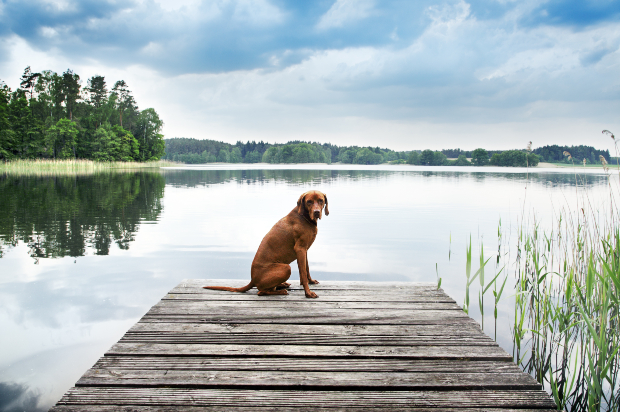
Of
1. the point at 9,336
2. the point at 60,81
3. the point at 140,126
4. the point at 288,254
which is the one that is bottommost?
the point at 9,336

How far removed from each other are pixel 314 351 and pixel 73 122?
61.2 meters

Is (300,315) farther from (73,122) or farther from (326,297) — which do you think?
(73,122)

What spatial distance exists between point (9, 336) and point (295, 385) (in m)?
3.94

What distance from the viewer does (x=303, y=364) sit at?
7.98ft

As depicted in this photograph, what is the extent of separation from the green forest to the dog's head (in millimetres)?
53922

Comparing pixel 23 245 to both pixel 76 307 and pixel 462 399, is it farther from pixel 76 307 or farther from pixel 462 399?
pixel 462 399

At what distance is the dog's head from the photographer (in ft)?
11.9

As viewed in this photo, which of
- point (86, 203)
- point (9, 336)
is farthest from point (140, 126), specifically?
point (9, 336)

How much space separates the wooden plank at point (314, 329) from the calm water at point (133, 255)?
4.22 ft

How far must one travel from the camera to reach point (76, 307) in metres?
5.03

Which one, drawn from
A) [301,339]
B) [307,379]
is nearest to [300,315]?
[301,339]

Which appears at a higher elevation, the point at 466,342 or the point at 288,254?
the point at 288,254

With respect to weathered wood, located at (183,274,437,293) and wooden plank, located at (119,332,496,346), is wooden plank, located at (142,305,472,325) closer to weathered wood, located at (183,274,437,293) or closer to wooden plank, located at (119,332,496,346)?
wooden plank, located at (119,332,496,346)

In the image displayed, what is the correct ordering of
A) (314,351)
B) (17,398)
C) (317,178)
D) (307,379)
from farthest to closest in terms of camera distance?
(317,178) < (17,398) < (314,351) < (307,379)
